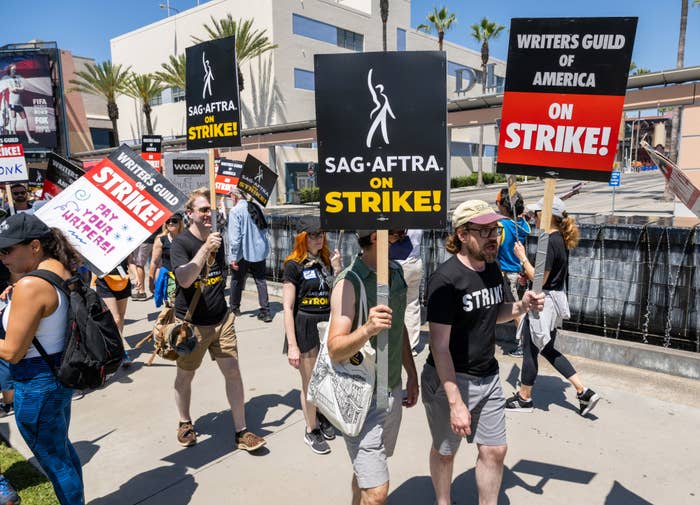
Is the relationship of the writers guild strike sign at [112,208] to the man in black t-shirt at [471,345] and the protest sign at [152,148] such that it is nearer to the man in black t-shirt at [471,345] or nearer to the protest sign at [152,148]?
the man in black t-shirt at [471,345]

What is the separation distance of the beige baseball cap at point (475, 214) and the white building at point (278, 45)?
87.8 ft

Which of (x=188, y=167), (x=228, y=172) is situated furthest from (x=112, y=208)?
(x=188, y=167)

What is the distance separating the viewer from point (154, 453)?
4031 millimetres

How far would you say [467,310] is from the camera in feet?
9.05

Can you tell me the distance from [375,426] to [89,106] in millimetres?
54063

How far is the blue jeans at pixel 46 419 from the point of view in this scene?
9.07ft

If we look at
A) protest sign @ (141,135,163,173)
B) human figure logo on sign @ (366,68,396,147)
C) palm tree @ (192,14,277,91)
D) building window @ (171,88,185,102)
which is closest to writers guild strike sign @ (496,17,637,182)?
human figure logo on sign @ (366,68,396,147)

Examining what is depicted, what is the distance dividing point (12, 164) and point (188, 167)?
3.10 meters

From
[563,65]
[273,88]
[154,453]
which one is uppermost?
[273,88]

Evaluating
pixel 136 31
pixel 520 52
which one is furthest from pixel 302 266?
pixel 136 31

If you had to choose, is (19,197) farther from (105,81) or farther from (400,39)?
(400,39)

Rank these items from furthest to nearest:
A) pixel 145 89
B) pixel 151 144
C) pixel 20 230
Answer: pixel 145 89, pixel 151 144, pixel 20 230

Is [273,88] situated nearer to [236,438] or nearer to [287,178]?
[287,178]

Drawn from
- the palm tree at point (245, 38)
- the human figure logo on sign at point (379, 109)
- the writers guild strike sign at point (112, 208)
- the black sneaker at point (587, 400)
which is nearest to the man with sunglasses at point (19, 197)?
the writers guild strike sign at point (112, 208)
